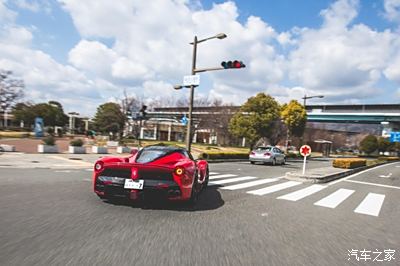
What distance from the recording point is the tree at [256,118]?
30031mm

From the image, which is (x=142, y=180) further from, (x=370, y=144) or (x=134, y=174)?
(x=370, y=144)

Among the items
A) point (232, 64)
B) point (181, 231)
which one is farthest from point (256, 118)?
point (181, 231)

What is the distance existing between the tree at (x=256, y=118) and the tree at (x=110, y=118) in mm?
18386

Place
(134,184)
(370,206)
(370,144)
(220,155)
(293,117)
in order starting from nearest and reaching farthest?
(134,184), (370,206), (220,155), (293,117), (370,144)

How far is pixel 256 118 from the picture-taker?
30.1 m

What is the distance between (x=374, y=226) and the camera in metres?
5.54

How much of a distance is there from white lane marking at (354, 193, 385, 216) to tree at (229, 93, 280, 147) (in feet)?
68.5

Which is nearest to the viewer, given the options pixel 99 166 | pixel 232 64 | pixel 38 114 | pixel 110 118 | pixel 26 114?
pixel 99 166

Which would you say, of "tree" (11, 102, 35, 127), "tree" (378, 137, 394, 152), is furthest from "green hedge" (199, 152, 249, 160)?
"tree" (378, 137, 394, 152)

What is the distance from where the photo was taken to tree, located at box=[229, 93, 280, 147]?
30.0m

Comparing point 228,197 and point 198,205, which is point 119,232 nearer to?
point 198,205

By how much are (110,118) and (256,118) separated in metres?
26.8

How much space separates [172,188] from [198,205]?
1211mm

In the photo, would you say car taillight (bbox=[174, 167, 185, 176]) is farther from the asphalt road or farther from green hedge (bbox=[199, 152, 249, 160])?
green hedge (bbox=[199, 152, 249, 160])
